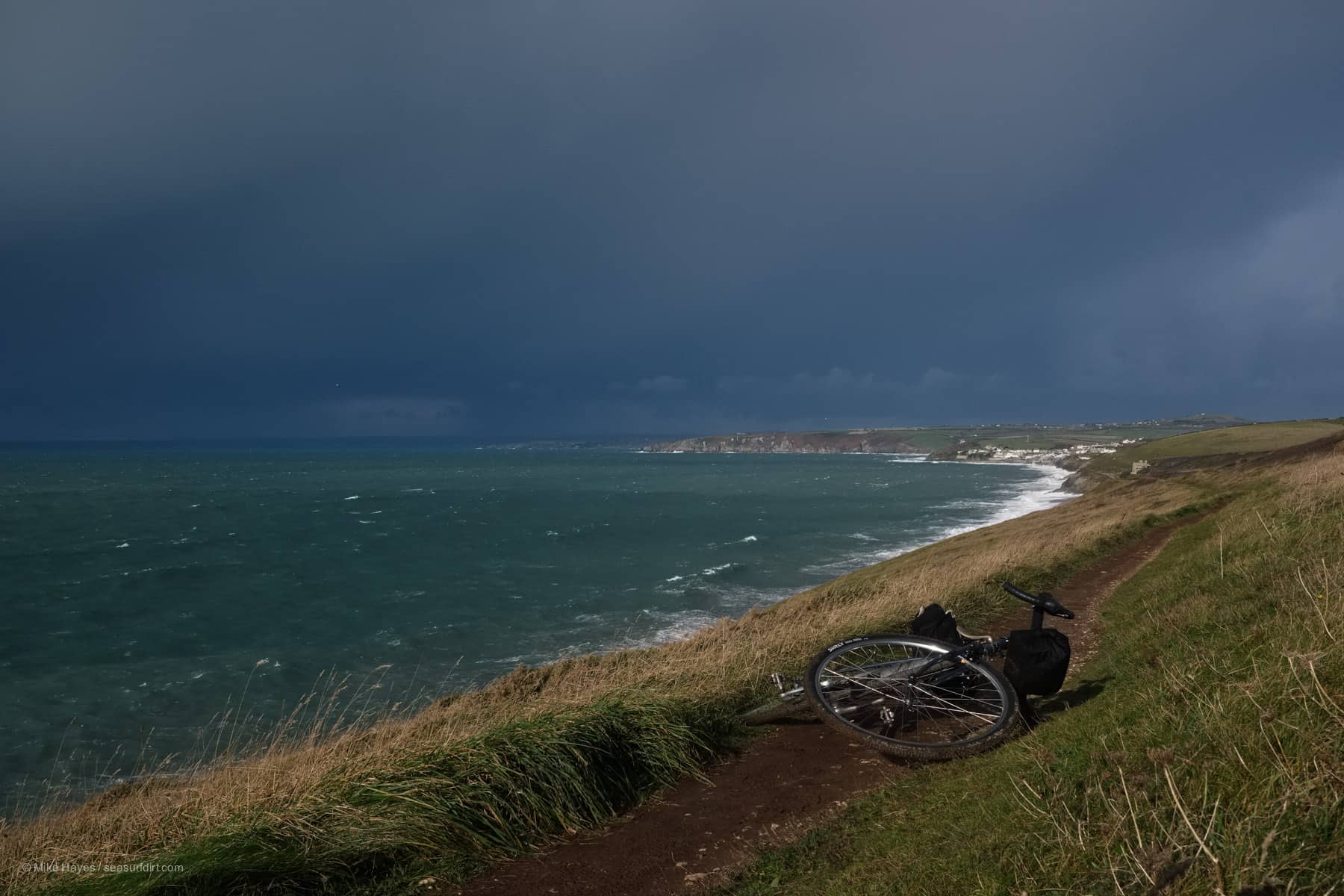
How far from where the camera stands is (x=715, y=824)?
247 inches

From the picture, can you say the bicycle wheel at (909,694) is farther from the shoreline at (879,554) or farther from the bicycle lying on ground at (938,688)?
the shoreline at (879,554)

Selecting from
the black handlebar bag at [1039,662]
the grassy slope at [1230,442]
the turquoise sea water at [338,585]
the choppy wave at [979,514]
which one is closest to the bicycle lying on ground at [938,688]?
the black handlebar bag at [1039,662]

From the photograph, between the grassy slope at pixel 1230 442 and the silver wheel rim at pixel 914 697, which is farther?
the grassy slope at pixel 1230 442

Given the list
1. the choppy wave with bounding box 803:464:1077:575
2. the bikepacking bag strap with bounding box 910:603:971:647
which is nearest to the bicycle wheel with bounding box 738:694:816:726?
the bikepacking bag strap with bounding box 910:603:971:647

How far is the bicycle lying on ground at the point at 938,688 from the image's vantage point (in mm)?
6891

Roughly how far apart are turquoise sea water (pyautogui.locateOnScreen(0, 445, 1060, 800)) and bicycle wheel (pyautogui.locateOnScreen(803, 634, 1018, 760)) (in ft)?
57.4

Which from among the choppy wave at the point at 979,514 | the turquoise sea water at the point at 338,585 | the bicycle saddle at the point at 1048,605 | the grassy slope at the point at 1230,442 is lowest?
the choppy wave at the point at 979,514

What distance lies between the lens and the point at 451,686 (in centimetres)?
2548

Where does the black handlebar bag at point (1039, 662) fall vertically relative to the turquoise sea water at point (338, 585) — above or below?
above

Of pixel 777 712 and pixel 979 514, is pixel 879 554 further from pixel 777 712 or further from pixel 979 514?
pixel 777 712

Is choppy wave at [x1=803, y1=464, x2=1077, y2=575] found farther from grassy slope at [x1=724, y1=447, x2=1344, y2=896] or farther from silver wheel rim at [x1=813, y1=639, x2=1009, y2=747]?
grassy slope at [x1=724, y1=447, x2=1344, y2=896]

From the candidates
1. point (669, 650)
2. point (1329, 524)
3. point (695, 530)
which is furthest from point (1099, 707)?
point (695, 530)

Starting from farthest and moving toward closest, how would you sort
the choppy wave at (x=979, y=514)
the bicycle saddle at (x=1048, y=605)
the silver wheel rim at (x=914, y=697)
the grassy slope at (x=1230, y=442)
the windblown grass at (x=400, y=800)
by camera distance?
1. the grassy slope at (x=1230, y=442)
2. the choppy wave at (x=979, y=514)
3. the silver wheel rim at (x=914, y=697)
4. the bicycle saddle at (x=1048, y=605)
5. the windblown grass at (x=400, y=800)

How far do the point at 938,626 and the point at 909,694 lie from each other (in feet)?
3.70
